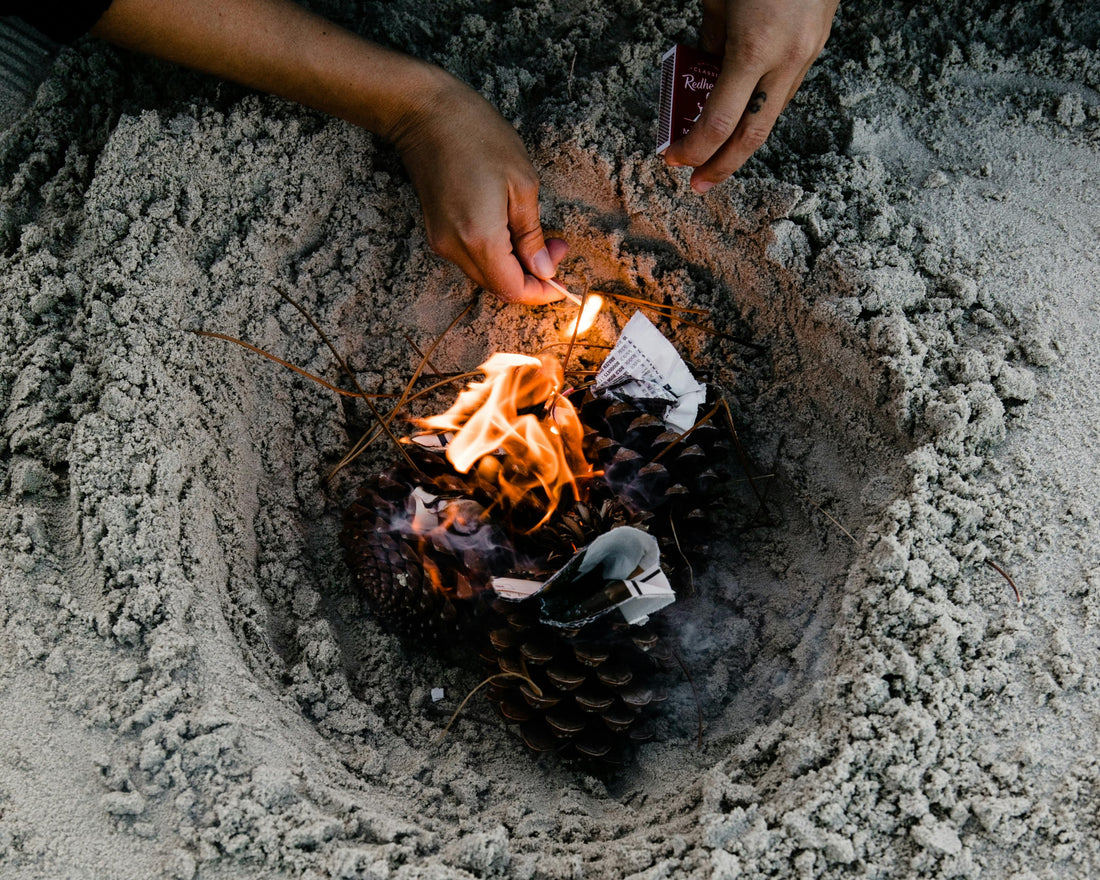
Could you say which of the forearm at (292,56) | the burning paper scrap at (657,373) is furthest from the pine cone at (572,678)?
the forearm at (292,56)

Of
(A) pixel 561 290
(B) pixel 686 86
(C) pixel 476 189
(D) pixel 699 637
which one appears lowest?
(D) pixel 699 637

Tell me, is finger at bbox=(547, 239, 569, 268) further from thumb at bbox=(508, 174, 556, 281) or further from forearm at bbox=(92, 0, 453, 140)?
forearm at bbox=(92, 0, 453, 140)

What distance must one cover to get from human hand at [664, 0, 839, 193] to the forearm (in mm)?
535

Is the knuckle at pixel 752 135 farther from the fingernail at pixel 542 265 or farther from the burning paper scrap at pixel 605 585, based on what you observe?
the burning paper scrap at pixel 605 585

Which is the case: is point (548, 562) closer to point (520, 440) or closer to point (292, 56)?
point (520, 440)

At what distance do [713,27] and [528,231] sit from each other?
1.54 feet

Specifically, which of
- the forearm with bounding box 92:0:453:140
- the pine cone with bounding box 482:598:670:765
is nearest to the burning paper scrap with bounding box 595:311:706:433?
the pine cone with bounding box 482:598:670:765

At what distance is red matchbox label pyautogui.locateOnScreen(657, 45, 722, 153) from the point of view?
1325 mm

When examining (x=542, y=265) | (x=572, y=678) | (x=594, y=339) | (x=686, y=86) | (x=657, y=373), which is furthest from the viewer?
(x=594, y=339)

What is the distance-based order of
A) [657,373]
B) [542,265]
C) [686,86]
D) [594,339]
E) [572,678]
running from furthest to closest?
1. [594,339]
2. [542,265]
3. [657,373]
4. [686,86]
5. [572,678]

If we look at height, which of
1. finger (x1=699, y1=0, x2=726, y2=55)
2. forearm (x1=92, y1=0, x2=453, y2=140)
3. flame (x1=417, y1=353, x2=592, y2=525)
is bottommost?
flame (x1=417, y1=353, x2=592, y2=525)

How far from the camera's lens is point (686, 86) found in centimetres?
133

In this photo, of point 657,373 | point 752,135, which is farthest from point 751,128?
point 657,373

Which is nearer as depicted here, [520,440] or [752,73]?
[752,73]
